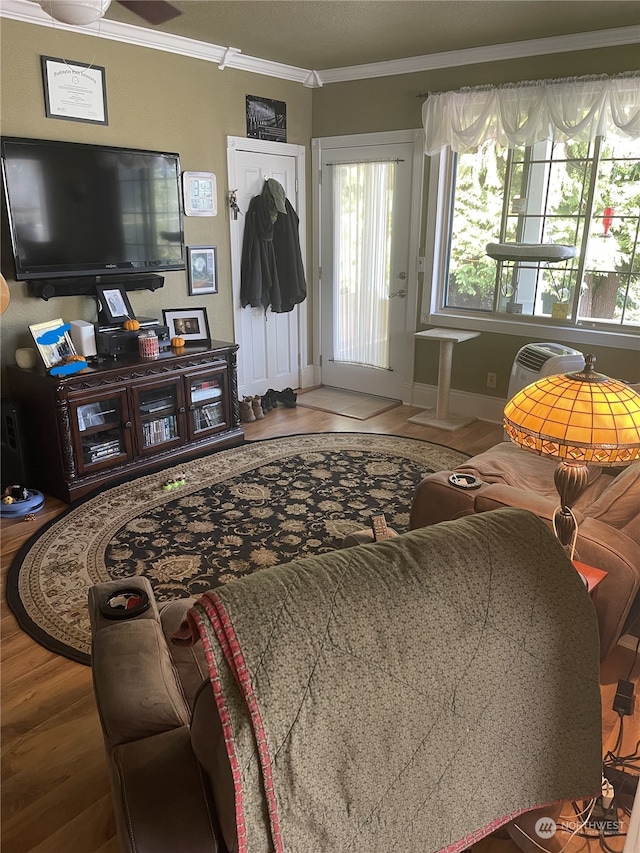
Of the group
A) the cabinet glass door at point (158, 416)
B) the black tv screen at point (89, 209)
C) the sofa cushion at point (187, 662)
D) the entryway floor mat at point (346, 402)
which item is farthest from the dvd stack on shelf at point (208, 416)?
the sofa cushion at point (187, 662)

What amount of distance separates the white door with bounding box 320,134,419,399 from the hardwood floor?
3.54m

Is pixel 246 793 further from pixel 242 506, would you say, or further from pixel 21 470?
pixel 21 470

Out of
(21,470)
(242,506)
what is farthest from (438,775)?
(21,470)

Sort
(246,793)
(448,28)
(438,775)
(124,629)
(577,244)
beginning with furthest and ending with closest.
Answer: (577,244), (448,28), (124,629), (438,775), (246,793)

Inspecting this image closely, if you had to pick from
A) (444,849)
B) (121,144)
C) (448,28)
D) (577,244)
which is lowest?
(444,849)

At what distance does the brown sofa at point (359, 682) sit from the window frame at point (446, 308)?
11.1 ft

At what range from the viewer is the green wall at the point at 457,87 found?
4008 mm

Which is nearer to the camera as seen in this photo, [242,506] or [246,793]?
[246,793]

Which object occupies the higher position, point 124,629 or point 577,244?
point 577,244

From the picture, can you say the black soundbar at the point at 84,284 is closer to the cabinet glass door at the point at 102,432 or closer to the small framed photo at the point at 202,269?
the small framed photo at the point at 202,269

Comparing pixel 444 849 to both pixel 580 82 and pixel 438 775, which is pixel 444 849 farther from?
pixel 580 82

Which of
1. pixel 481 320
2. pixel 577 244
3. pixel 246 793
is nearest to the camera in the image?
pixel 246 793

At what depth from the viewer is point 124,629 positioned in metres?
1.48

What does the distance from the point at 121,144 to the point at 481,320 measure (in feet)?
9.06
